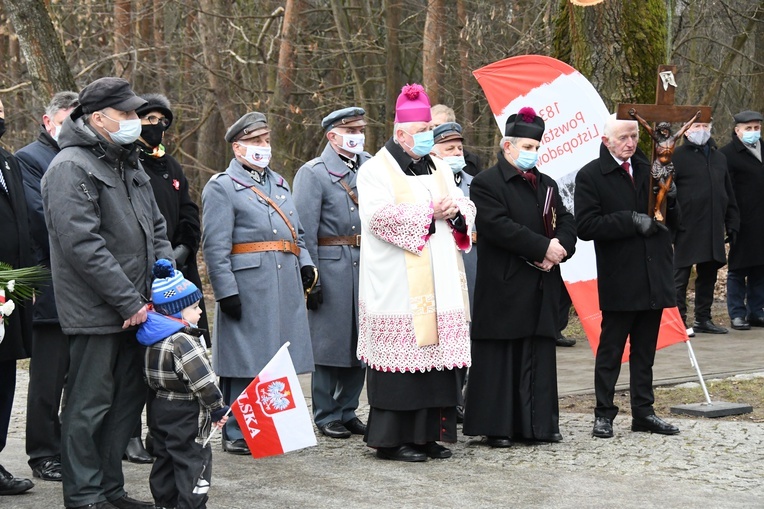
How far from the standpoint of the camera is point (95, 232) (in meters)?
5.58

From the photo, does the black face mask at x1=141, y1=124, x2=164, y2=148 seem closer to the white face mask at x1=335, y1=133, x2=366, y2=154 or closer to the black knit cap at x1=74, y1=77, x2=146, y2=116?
the black knit cap at x1=74, y1=77, x2=146, y2=116

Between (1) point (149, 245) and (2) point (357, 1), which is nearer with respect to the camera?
(1) point (149, 245)

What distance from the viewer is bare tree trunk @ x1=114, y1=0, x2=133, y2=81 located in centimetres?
2080

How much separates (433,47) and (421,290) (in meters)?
11.5

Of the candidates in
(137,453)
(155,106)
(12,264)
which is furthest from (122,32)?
(12,264)

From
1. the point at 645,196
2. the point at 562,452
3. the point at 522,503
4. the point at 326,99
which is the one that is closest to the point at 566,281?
the point at 645,196

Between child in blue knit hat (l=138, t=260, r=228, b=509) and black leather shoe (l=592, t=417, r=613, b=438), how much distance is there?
2902 mm

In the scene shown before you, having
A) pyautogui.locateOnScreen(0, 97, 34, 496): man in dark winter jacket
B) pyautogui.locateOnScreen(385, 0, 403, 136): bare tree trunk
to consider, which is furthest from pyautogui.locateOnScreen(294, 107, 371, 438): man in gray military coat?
pyautogui.locateOnScreen(385, 0, 403, 136): bare tree trunk

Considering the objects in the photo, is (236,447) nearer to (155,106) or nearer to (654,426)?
(155,106)

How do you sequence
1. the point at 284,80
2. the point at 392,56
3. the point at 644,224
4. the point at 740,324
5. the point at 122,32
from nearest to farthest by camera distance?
the point at 644,224
the point at 740,324
the point at 284,80
the point at 392,56
the point at 122,32

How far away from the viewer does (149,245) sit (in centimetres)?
584

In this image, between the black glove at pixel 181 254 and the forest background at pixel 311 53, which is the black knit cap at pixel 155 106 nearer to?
the black glove at pixel 181 254

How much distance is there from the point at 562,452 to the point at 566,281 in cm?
184

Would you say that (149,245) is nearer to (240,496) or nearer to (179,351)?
(179,351)
